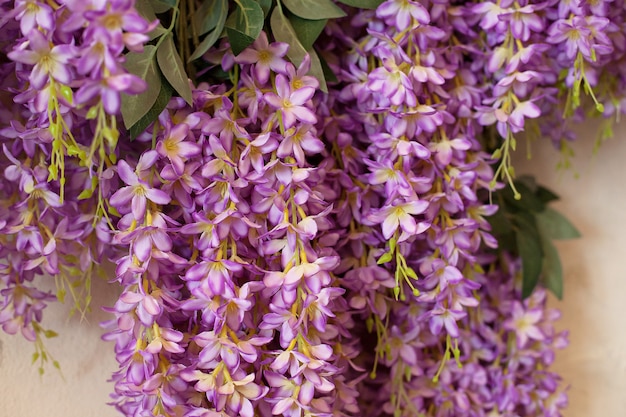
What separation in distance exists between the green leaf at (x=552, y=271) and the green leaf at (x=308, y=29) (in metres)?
0.52

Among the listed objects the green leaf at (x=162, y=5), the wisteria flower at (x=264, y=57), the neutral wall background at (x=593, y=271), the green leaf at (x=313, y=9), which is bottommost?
the neutral wall background at (x=593, y=271)

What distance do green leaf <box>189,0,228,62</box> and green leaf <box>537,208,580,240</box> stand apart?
0.61 m

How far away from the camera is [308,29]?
685mm

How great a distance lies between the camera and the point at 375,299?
771 mm

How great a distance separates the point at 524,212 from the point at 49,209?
667 millimetres

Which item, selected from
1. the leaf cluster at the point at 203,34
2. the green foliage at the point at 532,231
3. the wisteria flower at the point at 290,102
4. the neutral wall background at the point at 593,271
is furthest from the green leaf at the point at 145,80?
the neutral wall background at the point at 593,271

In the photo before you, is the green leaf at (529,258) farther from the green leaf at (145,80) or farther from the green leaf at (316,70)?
the green leaf at (145,80)

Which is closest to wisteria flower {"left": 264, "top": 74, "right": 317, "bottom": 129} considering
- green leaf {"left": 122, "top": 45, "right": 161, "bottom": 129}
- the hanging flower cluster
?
the hanging flower cluster

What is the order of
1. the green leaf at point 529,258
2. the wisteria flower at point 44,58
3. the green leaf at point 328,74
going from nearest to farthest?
the wisteria flower at point 44,58
the green leaf at point 328,74
the green leaf at point 529,258

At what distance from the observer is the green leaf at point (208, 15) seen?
26.6 inches

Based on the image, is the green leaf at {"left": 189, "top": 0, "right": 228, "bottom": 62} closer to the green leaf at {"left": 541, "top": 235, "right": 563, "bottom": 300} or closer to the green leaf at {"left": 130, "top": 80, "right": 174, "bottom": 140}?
the green leaf at {"left": 130, "top": 80, "right": 174, "bottom": 140}

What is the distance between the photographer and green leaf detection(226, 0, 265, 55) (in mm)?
625

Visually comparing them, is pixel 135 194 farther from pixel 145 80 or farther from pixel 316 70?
pixel 316 70

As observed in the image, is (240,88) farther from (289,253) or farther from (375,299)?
(375,299)
